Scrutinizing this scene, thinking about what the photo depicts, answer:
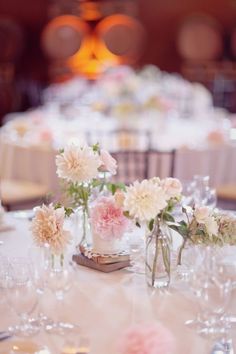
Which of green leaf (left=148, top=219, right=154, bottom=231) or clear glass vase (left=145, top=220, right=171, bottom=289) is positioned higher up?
green leaf (left=148, top=219, right=154, bottom=231)

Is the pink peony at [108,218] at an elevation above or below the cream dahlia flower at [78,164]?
below

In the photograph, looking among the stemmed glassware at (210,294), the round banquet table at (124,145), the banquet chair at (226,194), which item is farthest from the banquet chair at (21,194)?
the stemmed glassware at (210,294)

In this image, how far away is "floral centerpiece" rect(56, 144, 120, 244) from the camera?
2053mm

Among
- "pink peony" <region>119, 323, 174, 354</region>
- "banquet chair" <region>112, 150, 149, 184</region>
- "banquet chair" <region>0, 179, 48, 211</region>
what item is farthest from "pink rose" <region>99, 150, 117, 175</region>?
"banquet chair" <region>0, 179, 48, 211</region>

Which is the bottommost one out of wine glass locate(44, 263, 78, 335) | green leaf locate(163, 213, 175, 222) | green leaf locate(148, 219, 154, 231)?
wine glass locate(44, 263, 78, 335)

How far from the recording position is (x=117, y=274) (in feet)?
6.96

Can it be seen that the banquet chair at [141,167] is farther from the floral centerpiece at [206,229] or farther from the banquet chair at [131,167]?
the floral centerpiece at [206,229]

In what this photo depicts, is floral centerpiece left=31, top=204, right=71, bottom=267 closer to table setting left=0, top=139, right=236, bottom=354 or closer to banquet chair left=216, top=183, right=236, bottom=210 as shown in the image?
table setting left=0, top=139, right=236, bottom=354

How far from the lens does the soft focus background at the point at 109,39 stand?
9.72 meters

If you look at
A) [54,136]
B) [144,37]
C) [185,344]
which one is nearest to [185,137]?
[54,136]

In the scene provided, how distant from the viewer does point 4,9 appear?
9719 millimetres

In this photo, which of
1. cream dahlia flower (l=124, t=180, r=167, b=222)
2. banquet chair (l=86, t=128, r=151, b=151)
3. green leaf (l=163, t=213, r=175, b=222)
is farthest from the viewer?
banquet chair (l=86, t=128, r=151, b=151)

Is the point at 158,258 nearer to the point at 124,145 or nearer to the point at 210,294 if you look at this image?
the point at 210,294

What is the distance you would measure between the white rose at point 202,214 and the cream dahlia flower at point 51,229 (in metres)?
0.37
